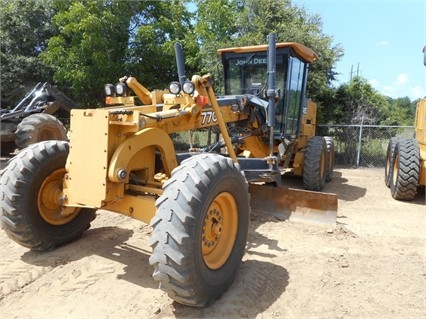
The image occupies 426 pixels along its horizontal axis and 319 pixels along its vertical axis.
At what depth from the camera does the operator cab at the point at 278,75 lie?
6688 millimetres

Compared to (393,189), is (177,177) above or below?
above

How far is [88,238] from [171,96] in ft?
6.31

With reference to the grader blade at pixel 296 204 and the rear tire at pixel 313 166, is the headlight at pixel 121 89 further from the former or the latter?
the rear tire at pixel 313 166

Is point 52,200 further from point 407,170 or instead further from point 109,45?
point 109,45

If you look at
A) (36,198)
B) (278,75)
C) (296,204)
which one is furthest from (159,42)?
(36,198)

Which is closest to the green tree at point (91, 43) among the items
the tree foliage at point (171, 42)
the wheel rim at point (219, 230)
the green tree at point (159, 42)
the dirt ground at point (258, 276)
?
the tree foliage at point (171, 42)

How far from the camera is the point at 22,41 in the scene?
56.5ft

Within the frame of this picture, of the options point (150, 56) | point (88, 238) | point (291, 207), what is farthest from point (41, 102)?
point (291, 207)

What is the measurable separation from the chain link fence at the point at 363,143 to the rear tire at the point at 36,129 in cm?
812

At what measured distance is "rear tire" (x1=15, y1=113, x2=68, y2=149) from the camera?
9258 mm

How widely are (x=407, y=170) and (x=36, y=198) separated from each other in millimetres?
5837

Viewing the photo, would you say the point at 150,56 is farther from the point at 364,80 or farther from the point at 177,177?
the point at 177,177

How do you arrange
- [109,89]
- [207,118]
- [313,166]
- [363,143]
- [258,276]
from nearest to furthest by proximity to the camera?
[258,276] → [109,89] → [207,118] → [313,166] → [363,143]

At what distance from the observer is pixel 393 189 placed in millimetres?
7488
